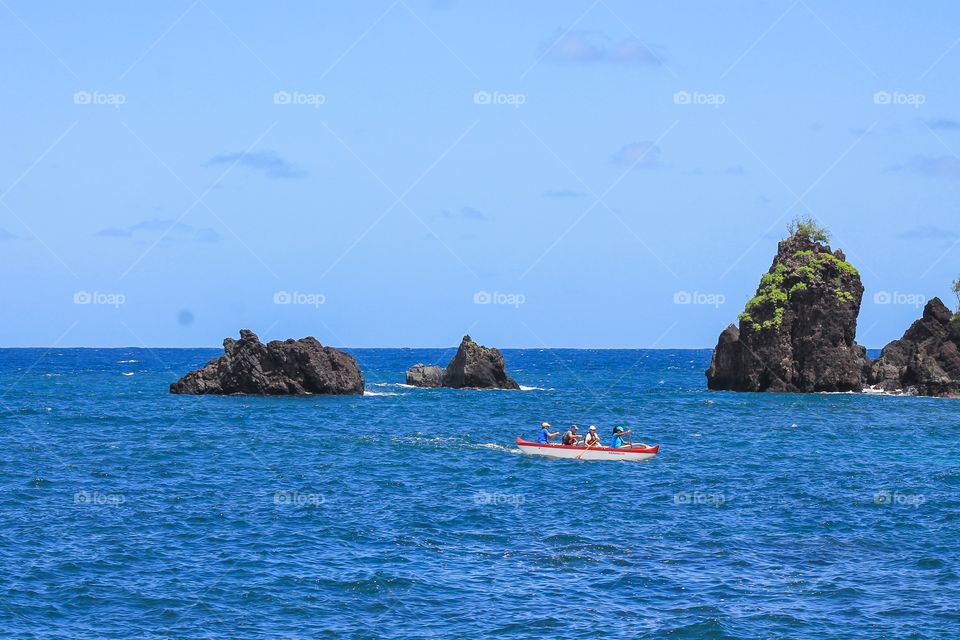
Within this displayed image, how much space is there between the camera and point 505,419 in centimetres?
8450

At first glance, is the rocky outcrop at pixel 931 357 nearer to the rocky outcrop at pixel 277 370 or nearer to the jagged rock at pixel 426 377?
the jagged rock at pixel 426 377

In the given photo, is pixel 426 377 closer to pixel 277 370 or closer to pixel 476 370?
pixel 476 370

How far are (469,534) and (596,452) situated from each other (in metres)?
22.0

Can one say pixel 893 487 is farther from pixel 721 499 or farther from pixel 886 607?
pixel 886 607

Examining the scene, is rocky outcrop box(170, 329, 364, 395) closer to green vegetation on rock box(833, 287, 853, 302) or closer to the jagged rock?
the jagged rock

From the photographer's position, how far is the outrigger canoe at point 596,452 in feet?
195

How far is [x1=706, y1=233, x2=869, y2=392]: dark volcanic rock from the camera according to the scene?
351ft

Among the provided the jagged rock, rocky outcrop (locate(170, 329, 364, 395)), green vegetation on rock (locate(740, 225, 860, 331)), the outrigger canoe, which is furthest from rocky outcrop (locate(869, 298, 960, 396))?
rocky outcrop (locate(170, 329, 364, 395))

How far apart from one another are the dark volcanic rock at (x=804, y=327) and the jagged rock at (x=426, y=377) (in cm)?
3658

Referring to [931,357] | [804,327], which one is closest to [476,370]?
[804,327]

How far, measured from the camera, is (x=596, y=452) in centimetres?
5994

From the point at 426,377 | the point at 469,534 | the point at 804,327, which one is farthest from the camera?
the point at 426,377

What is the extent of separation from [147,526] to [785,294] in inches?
3199

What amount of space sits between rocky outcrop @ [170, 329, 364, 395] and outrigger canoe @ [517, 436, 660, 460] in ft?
148
